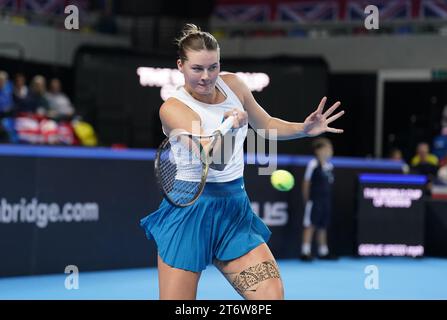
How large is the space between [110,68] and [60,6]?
221 cm

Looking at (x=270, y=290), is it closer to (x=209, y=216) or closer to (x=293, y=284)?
(x=209, y=216)

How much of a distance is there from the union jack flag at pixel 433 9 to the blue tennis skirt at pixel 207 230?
1445 centimetres

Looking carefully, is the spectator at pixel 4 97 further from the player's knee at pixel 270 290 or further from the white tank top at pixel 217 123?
the player's knee at pixel 270 290

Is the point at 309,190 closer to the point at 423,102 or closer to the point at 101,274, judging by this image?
the point at 101,274

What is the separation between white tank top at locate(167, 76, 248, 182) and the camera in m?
4.37

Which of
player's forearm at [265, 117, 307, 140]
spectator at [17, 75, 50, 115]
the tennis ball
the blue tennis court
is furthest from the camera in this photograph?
spectator at [17, 75, 50, 115]

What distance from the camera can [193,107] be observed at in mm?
4375

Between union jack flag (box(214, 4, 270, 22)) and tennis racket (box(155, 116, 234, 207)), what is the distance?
15284 mm

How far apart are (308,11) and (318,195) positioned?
7942 millimetres

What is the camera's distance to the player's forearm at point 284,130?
4570 millimetres

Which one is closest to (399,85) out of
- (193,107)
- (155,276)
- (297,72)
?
(297,72)

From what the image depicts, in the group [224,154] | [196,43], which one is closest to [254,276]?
[224,154]

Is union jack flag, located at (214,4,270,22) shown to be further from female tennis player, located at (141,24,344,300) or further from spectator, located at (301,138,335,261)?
female tennis player, located at (141,24,344,300)

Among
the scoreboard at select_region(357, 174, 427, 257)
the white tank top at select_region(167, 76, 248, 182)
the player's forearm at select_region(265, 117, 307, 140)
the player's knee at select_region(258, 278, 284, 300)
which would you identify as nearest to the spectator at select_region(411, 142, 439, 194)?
the scoreboard at select_region(357, 174, 427, 257)
